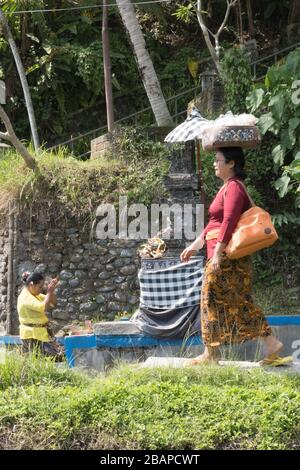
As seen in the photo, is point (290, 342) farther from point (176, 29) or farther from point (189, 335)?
point (176, 29)

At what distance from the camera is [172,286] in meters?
10.0

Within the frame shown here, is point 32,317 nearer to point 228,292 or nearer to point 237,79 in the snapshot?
point 228,292

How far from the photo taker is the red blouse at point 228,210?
7406mm

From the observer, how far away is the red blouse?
24.3 ft

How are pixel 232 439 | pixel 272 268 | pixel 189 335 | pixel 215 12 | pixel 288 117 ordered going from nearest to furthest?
pixel 232 439
pixel 189 335
pixel 288 117
pixel 272 268
pixel 215 12

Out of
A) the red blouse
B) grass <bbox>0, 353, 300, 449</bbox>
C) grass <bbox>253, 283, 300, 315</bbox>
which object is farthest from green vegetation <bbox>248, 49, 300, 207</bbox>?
grass <bbox>0, 353, 300, 449</bbox>

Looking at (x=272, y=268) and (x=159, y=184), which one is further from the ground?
(x=159, y=184)

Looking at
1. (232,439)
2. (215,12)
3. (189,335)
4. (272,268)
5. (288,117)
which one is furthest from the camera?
(215,12)

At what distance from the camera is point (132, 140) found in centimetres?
1456

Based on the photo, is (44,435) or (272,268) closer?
(44,435)

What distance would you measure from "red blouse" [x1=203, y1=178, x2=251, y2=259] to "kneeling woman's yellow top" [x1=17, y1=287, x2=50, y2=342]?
3338mm

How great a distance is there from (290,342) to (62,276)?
474 centimetres

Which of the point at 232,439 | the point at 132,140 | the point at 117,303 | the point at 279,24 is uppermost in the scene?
the point at 279,24

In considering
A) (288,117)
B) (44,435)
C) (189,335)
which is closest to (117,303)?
(288,117)
